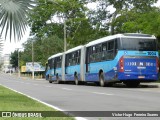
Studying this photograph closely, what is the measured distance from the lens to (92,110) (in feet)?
37.7

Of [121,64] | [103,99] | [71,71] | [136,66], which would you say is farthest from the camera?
[71,71]

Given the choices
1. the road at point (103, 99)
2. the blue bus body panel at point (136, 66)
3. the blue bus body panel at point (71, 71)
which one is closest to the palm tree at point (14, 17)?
the road at point (103, 99)

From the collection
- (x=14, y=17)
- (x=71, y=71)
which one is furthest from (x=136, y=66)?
(x=14, y=17)

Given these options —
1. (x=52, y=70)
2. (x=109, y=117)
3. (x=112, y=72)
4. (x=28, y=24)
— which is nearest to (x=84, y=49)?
(x=112, y=72)

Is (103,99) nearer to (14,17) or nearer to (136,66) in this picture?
(14,17)

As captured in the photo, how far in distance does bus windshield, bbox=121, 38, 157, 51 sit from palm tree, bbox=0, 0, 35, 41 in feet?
48.5

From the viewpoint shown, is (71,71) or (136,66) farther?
(71,71)

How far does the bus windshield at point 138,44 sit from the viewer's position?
26.0 m

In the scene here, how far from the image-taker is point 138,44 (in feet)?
86.1

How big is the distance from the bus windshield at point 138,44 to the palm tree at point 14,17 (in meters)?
14.8

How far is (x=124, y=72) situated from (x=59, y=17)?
142 feet

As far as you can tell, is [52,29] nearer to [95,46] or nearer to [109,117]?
[95,46]

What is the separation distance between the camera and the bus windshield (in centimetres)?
2603

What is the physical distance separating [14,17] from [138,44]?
15636 mm
